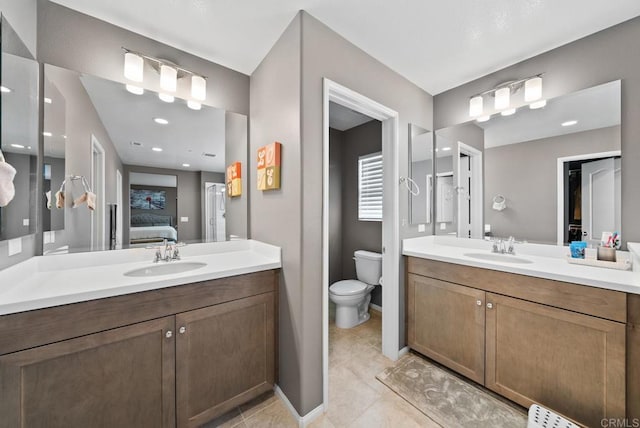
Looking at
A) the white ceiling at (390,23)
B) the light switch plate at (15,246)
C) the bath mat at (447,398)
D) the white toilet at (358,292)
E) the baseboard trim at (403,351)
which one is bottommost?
the bath mat at (447,398)

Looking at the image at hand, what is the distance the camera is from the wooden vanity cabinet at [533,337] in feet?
3.77

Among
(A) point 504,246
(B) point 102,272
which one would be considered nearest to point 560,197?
(A) point 504,246

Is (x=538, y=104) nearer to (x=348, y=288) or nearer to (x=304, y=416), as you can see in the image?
(x=348, y=288)

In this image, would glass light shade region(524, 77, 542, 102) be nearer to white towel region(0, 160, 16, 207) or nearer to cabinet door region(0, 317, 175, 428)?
cabinet door region(0, 317, 175, 428)

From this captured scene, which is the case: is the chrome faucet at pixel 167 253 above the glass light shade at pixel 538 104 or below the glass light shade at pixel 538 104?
below

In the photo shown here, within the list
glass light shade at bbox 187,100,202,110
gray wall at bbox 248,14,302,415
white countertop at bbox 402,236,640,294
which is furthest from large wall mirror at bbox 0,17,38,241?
white countertop at bbox 402,236,640,294

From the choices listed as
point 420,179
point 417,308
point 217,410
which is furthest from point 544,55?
point 217,410

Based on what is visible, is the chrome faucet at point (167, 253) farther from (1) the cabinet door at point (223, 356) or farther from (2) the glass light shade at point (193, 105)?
(2) the glass light shade at point (193, 105)

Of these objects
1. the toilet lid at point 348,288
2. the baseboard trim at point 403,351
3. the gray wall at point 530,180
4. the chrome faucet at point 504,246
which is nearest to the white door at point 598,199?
the gray wall at point 530,180

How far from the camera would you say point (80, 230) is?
4.69ft

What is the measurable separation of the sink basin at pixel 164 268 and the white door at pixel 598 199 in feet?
8.44

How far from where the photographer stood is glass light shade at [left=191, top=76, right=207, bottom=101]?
1733 mm

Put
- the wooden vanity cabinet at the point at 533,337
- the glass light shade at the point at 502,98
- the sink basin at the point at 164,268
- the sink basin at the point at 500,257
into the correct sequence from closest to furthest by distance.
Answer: the wooden vanity cabinet at the point at 533,337 → the sink basin at the point at 164,268 → the sink basin at the point at 500,257 → the glass light shade at the point at 502,98

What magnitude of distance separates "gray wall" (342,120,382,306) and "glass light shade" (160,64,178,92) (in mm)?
2111
